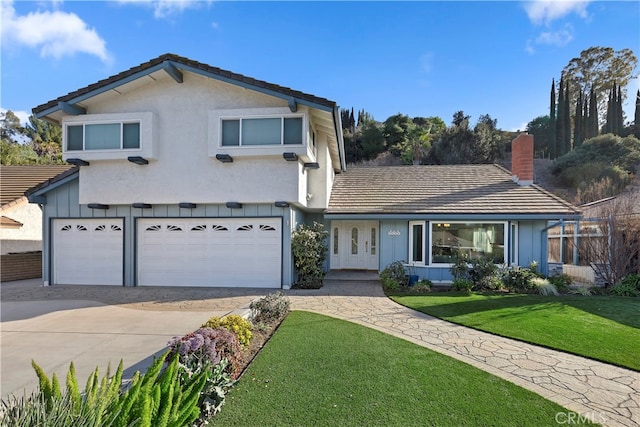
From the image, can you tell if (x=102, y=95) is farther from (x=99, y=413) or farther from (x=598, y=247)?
(x=598, y=247)

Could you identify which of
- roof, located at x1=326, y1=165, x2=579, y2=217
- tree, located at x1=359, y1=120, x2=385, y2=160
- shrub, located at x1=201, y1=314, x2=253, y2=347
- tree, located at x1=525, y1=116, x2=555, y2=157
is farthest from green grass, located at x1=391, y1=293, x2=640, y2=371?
tree, located at x1=525, y1=116, x2=555, y2=157

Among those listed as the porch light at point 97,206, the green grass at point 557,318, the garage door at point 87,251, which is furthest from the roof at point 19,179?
the green grass at point 557,318

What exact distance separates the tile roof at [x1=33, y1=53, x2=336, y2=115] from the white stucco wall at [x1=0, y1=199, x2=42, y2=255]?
7736mm

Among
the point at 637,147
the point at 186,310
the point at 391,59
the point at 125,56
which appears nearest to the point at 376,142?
→ the point at 391,59

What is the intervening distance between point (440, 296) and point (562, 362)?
207 inches

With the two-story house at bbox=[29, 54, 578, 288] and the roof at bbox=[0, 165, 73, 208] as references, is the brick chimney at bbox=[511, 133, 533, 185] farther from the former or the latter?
the roof at bbox=[0, 165, 73, 208]

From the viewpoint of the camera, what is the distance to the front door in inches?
646

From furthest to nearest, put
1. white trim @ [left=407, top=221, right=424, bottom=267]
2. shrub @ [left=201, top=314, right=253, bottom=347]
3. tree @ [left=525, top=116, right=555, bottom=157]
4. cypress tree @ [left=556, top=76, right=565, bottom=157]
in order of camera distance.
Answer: tree @ [left=525, top=116, right=555, bottom=157]
cypress tree @ [left=556, top=76, right=565, bottom=157]
white trim @ [left=407, top=221, right=424, bottom=267]
shrub @ [left=201, top=314, right=253, bottom=347]

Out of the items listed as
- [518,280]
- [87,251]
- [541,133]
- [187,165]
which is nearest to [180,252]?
[187,165]

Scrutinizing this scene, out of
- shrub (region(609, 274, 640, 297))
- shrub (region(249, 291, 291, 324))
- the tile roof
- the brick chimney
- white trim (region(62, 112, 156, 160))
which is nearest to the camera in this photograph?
shrub (region(249, 291, 291, 324))

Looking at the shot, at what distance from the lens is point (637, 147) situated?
3120cm

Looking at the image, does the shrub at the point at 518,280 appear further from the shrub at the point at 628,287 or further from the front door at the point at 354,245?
the front door at the point at 354,245

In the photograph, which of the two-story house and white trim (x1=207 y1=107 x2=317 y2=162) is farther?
the two-story house

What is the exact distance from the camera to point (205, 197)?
11867 mm
